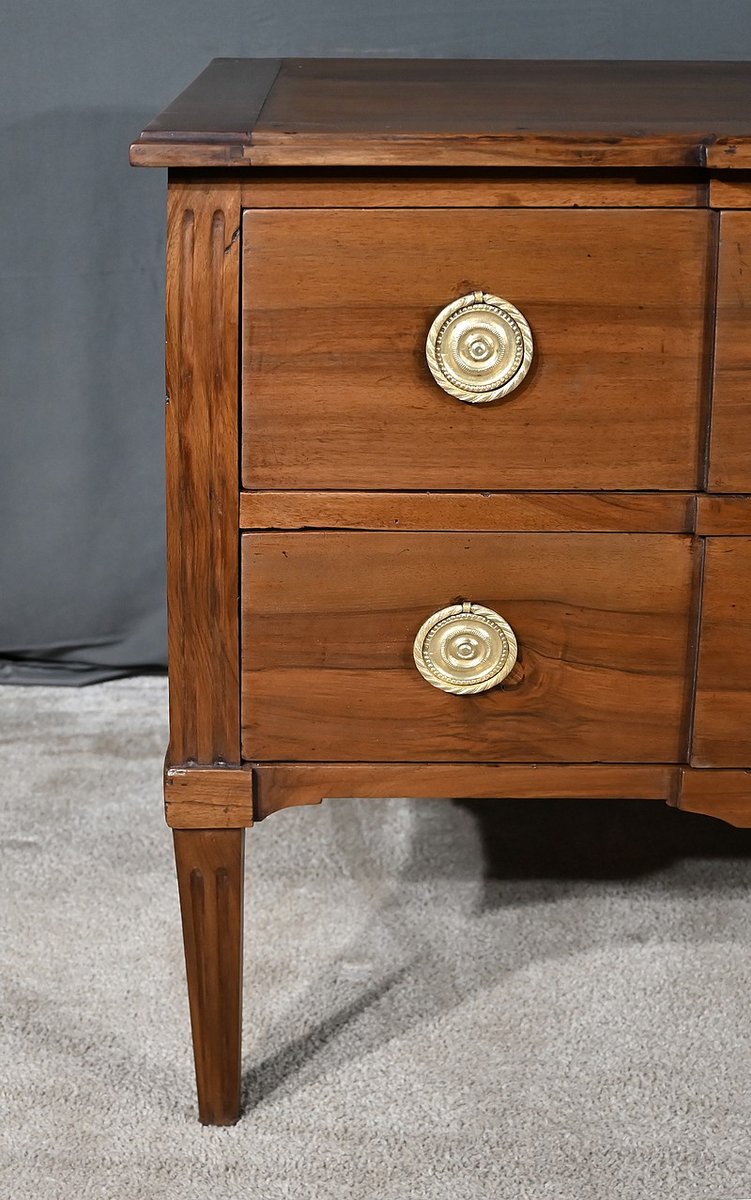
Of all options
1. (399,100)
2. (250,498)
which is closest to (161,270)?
(399,100)

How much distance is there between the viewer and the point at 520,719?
910mm

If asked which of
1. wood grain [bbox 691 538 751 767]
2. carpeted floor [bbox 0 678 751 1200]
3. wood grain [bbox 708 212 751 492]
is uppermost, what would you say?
wood grain [bbox 708 212 751 492]

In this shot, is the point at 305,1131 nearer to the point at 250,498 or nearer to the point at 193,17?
the point at 250,498

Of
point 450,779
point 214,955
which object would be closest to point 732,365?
point 450,779

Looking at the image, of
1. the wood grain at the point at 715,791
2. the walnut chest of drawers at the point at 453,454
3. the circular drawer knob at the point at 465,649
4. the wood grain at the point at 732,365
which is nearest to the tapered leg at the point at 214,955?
the walnut chest of drawers at the point at 453,454

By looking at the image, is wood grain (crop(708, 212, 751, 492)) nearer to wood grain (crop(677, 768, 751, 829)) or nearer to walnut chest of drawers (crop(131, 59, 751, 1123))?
walnut chest of drawers (crop(131, 59, 751, 1123))

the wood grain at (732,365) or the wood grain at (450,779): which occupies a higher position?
the wood grain at (732,365)

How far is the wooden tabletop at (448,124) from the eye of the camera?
0.78m

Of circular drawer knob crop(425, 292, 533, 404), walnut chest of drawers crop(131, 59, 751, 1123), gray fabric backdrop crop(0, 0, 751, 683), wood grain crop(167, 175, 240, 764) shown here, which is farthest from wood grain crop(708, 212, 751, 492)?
gray fabric backdrop crop(0, 0, 751, 683)

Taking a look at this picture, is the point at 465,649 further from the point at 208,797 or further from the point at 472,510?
the point at 208,797

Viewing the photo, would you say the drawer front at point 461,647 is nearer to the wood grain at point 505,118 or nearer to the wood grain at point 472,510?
the wood grain at point 472,510

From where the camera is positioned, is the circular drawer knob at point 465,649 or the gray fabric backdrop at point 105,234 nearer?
the circular drawer knob at point 465,649

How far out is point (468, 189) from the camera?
2.65 feet

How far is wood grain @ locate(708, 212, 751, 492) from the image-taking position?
0.81 meters
